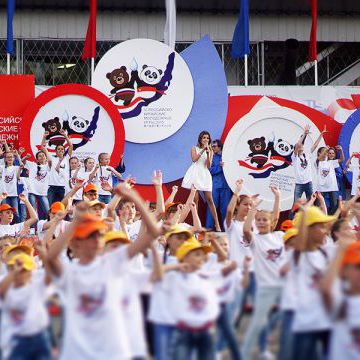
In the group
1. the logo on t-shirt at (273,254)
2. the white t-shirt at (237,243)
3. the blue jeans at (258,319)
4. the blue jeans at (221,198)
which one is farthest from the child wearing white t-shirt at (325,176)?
Answer: the blue jeans at (258,319)

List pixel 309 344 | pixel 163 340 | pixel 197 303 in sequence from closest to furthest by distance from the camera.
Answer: pixel 309 344 < pixel 197 303 < pixel 163 340

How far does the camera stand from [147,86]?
15961 mm

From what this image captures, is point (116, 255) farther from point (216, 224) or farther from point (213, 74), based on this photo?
point (213, 74)

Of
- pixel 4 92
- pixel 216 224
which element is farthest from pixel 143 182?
pixel 4 92

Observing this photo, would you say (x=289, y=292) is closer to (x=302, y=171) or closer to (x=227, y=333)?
(x=227, y=333)

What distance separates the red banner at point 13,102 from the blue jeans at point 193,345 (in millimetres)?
8995

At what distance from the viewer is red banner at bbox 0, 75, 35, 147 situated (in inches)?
612

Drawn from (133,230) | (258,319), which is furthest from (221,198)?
(258,319)

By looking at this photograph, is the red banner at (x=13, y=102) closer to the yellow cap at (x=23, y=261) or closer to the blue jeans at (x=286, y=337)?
the yellow cap at (x=23, y=261)

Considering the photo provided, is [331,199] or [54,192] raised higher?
[54,192]

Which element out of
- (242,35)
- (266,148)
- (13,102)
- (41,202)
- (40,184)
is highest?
(242,35)

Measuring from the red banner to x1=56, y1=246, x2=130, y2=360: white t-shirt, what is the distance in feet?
29.8

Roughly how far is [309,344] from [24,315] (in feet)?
6.43

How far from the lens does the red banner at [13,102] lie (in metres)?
15.5
